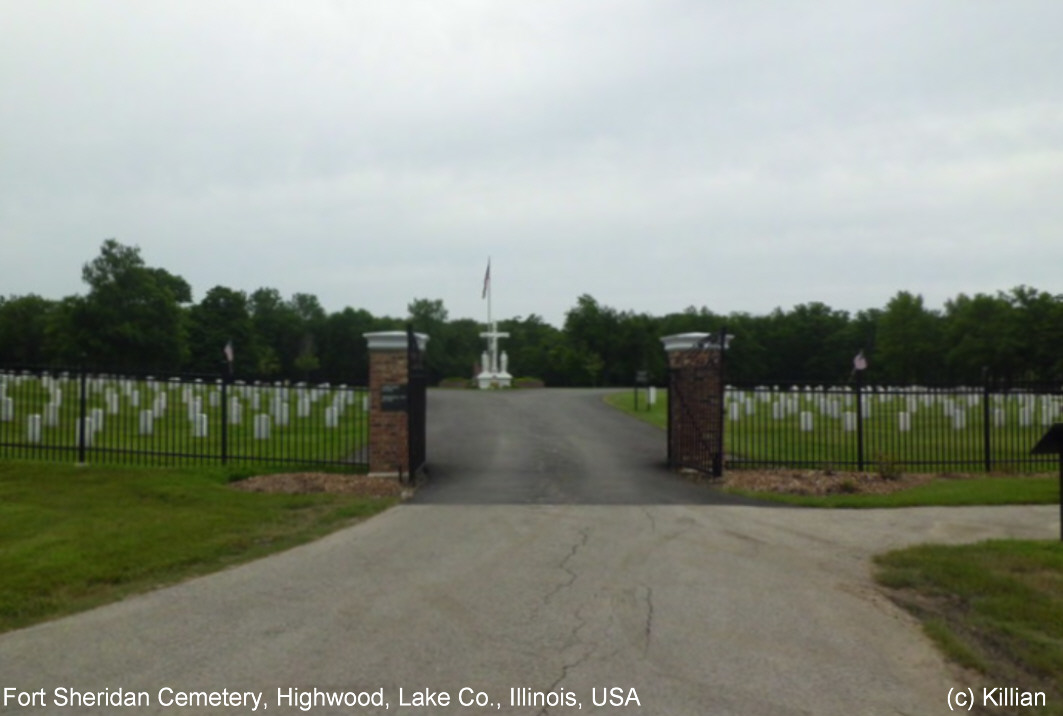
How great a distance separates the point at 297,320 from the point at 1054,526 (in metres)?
65.5

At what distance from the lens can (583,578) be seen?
28.1 ft

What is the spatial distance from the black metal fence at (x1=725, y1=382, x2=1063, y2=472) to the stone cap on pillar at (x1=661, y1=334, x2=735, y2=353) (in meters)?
0.94

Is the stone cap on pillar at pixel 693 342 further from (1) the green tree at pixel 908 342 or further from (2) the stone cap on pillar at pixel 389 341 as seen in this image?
(1) the green tree at pixel 908 342

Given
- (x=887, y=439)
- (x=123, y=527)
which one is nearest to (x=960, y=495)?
(x=887, y=439)

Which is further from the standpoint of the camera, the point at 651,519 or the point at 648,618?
the point at 651,519

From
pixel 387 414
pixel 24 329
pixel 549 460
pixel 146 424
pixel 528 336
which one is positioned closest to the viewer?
pixel 387 414

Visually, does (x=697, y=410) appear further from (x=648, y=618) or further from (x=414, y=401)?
(x=648, y=618)

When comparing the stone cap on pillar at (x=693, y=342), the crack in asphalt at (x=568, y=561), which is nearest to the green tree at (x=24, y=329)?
the stone cap on pillar at (x=693, y=342)

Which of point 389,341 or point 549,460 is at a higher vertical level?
point 389,341

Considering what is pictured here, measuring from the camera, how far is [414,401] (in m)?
15.3

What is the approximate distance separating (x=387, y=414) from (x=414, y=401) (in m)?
0.48

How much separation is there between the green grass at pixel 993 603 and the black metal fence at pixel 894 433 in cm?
660

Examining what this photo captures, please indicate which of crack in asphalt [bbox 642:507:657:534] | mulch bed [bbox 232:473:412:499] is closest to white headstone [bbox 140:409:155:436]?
mulch bed [bbox 232:473:412:499]

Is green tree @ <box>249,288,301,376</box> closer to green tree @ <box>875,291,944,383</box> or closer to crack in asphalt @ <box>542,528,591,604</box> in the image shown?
green tree @ <box>875,291,944,383</box>
